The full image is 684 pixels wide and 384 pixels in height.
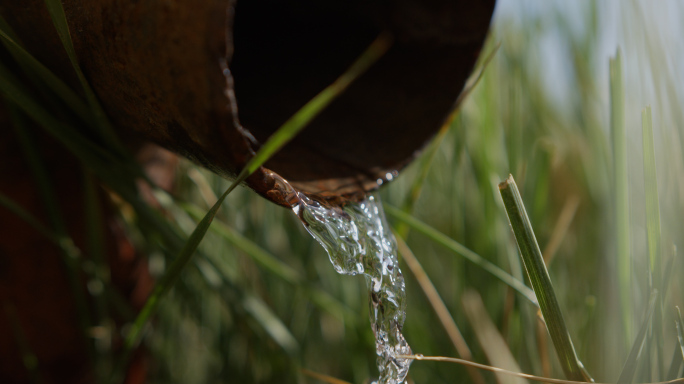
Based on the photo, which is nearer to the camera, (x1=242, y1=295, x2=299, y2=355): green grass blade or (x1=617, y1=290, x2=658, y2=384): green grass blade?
(x1=617, y1=290, x2=658, y2=384): green grass blade

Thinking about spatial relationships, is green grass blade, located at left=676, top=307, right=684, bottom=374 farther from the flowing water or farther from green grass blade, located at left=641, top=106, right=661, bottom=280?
the flowing water

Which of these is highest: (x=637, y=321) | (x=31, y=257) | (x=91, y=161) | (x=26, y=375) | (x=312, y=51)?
(x=312, y=51)

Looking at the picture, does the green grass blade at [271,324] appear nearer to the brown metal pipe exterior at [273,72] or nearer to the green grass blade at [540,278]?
the brown metal pipe exterior at [273,72]

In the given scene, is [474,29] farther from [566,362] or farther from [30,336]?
[30,336]

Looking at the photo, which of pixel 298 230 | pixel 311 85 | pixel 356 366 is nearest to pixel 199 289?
pixel 298 230

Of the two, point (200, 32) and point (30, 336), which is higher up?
point (200, 32)

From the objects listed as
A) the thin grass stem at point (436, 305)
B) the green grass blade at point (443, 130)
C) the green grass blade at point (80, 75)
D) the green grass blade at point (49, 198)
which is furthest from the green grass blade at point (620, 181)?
the green grass blade at point (49, 198)

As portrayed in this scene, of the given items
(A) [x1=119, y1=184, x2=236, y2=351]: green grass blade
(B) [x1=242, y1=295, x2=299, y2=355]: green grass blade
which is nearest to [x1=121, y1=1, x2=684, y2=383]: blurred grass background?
(B) [x1=242, y1=295, x2=299, y2=355]: green grass blade
